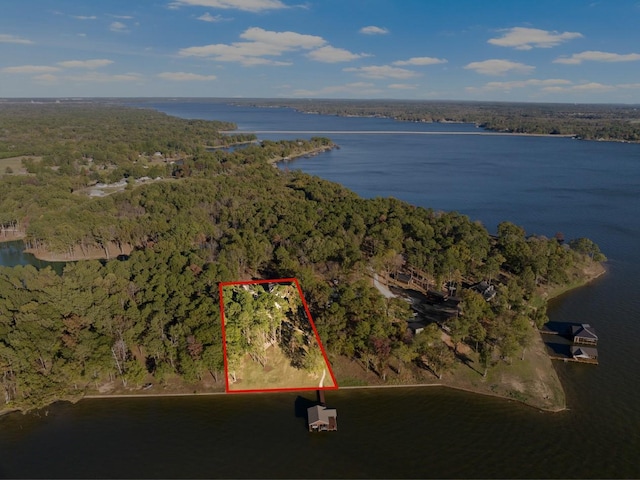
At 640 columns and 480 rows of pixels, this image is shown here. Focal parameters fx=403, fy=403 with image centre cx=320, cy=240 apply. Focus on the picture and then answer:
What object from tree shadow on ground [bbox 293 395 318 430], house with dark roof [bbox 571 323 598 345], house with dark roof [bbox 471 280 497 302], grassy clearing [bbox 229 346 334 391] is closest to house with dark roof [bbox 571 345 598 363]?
house with dark roof [bbox 571 323 598 345]

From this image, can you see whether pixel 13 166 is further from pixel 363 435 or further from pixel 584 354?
pixel 584 354

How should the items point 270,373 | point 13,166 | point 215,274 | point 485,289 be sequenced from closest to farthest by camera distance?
point 270,373
point 215,274
point 485,289
point 13,166

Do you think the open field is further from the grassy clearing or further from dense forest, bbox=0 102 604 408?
the grassy clearing

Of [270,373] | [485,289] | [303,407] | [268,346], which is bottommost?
[303,407]

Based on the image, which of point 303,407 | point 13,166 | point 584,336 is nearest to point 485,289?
point 584,336

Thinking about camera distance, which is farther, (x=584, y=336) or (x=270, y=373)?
(x=584, y=336)

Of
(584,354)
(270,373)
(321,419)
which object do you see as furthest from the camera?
(584,354)

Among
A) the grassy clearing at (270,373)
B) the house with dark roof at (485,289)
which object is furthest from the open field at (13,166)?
the house with dark roof at (485,289)

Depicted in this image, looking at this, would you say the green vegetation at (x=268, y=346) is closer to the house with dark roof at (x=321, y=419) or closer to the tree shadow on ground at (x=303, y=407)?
the tree shadow on ground at (x=303, y=407)
